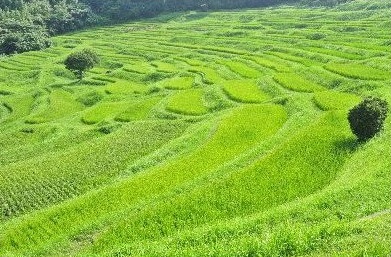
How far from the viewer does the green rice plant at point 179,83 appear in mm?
62819

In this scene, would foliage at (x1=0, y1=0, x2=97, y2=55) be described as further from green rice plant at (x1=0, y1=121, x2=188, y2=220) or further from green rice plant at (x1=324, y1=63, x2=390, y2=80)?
green rice plant at (x1=324, y1=63, x2=390, y2=80)

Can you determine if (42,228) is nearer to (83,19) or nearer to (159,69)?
(159,69)

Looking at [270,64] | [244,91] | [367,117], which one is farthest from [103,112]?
[367,117]

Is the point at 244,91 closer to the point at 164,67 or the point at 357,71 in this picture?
the point at 357,71

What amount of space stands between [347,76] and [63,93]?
3947cm

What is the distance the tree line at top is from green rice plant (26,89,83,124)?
47741 millimetres

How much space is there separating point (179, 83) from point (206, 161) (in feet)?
103

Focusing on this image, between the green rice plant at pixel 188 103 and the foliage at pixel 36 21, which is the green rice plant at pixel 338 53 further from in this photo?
the foliage at pixel 36 21

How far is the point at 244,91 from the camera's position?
5288 centimetres

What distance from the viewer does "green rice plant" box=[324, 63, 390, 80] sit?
1969 inches

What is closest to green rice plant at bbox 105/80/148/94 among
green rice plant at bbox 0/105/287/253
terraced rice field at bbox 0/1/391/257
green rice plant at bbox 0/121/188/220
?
terraced rice field at bbox 0/1/391/257

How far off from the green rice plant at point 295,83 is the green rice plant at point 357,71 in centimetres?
343

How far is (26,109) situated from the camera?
6756 cm

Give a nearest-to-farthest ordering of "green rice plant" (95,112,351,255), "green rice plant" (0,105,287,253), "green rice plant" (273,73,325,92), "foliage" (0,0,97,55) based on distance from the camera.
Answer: "green rice plant" (95,112,351,255), "green rice plant" (0,105,287,253), "green rice plant" (273,73,325,92), "foliage" (0,0,97,55)
